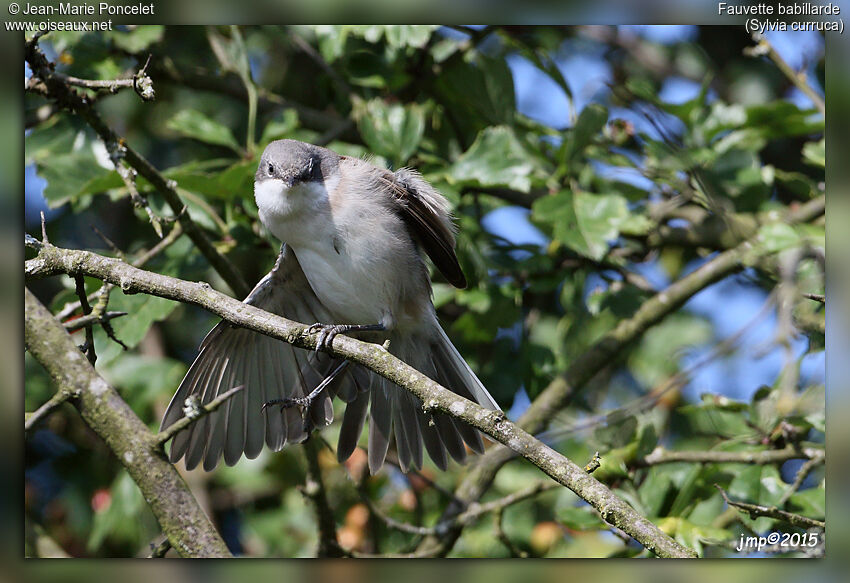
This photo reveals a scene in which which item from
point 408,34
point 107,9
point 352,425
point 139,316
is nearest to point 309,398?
point 352,425

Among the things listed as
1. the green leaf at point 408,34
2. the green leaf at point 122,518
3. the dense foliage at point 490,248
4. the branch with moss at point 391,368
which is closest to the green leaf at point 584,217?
the dense foliage at point 490,248

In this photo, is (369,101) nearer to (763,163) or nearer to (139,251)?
(139,251)

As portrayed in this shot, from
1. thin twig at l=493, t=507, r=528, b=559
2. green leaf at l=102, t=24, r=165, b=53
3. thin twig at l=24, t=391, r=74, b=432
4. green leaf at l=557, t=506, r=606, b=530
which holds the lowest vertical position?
thin twig at l=493, t=507, r=528, b=559

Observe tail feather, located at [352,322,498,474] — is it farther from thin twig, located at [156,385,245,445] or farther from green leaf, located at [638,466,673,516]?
thin twig, located at [156,385,245,445]

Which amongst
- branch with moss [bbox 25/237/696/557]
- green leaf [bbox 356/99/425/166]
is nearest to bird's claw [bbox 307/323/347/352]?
branch with moss [bbox 25/237/696/557]

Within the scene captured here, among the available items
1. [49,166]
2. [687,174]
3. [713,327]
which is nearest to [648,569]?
[687,174]

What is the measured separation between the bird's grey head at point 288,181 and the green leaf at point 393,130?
247mm

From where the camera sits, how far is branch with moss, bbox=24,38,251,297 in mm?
2102

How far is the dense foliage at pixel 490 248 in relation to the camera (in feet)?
8.20

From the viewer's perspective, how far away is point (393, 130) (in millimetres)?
2738

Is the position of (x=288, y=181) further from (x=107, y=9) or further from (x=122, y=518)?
(x=122, y=518)

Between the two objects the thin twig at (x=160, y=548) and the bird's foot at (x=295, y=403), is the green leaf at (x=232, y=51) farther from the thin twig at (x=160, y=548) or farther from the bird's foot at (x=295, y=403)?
the thin twig at (x=160, y=548)

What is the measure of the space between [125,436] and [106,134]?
838 millimetres

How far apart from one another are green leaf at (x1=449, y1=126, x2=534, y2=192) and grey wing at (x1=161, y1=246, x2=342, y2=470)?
63 centimetres
